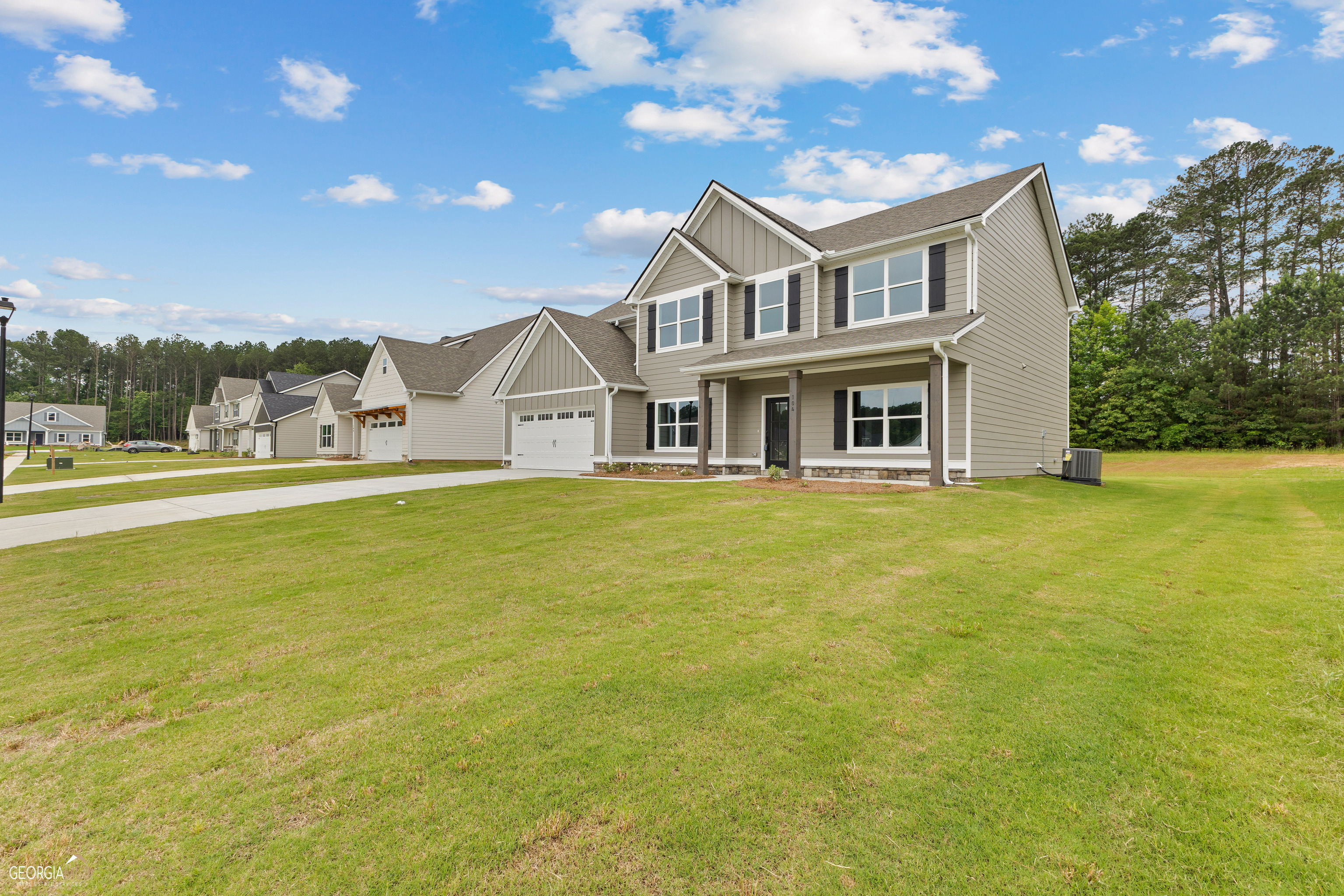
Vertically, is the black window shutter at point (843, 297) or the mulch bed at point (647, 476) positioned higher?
the black window shutter at point (843, 297)

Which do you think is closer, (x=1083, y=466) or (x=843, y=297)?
(x=843, y=297)

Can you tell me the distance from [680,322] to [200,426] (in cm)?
6796

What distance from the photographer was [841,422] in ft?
48.9

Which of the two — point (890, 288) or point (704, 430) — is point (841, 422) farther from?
point (704, 430)

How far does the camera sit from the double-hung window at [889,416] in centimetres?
1379

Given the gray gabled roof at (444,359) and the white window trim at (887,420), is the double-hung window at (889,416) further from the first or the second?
the gray gabled roof at (444,359)

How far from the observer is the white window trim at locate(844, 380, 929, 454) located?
13.6 metres

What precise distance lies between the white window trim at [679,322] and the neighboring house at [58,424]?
92563 mm

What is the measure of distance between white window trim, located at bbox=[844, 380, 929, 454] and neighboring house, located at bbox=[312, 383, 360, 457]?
2858 cm

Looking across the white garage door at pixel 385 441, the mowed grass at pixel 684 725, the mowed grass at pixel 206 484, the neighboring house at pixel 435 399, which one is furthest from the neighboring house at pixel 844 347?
the white garage door at pixel 385 441

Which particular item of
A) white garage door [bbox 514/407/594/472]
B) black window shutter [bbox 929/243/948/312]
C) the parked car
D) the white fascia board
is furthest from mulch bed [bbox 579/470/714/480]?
the parked car

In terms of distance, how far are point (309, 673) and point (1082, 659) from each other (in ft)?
17.3

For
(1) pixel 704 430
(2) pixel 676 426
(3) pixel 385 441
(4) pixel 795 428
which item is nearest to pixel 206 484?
(3) pixel 385 441

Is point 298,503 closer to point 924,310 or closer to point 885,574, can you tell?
point 885,574
